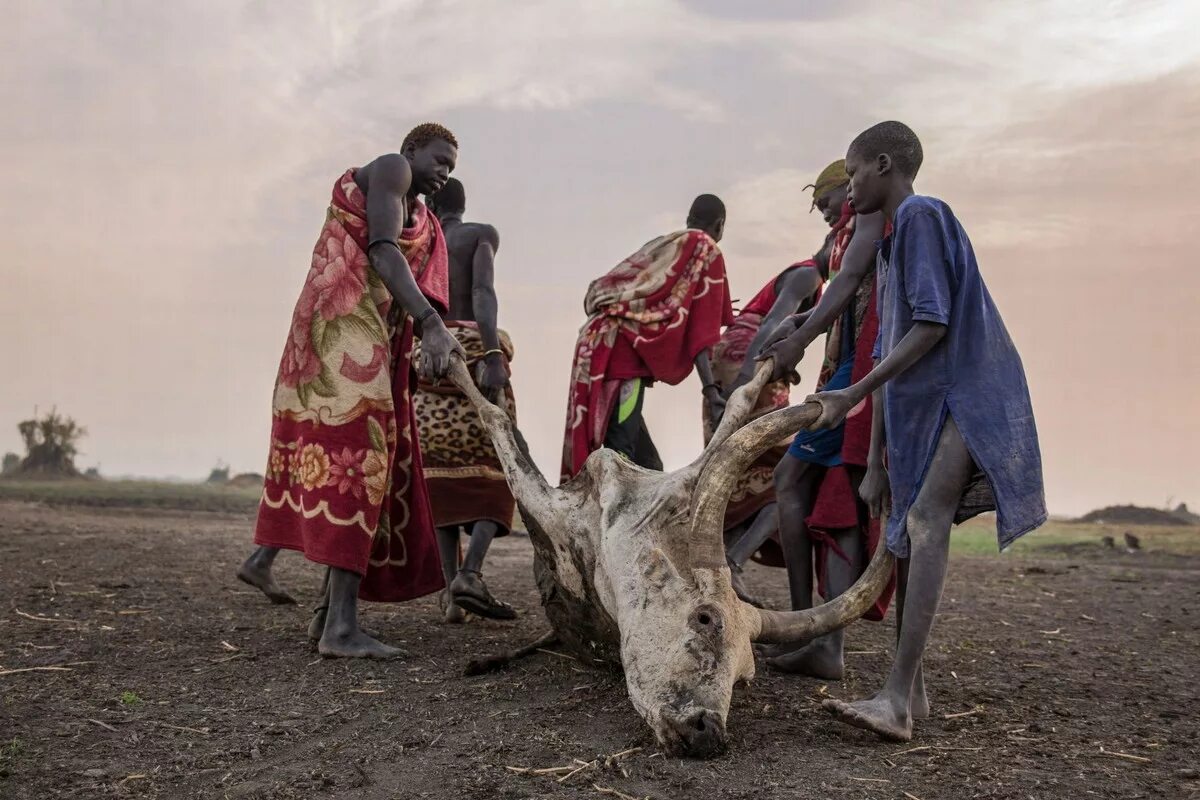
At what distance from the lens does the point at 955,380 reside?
3.21 m

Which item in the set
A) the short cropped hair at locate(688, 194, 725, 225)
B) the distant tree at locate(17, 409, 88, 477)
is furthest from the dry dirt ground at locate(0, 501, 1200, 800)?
the distant tree at locate(17, 409, 88, 477)

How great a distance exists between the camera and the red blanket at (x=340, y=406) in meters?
4.18

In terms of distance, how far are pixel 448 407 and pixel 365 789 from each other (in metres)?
3.06

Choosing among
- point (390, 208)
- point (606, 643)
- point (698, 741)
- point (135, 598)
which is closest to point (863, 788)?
point (698, 741)

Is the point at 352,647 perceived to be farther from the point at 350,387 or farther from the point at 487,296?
the point at 487,296

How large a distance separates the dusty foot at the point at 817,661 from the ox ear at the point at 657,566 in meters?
1.17

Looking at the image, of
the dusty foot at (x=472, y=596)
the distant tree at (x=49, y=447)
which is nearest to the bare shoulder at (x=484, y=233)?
the dusty foot at (x=472, y=596)

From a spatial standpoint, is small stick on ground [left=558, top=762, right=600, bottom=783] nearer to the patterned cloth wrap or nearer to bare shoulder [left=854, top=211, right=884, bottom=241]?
bare shoulder [left=854, top=211, right=884, bottom=241]

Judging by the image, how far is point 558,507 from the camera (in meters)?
3.75

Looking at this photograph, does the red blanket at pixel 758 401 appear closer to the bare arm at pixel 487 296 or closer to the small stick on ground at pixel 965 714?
the bare arm at pixel 487 296

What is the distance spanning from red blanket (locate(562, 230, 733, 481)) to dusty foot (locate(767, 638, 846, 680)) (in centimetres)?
197

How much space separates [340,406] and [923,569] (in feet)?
7.65

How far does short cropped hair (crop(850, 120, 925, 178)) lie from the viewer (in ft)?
11.8

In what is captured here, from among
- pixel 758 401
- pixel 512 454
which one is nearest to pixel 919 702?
pixel 512 454
